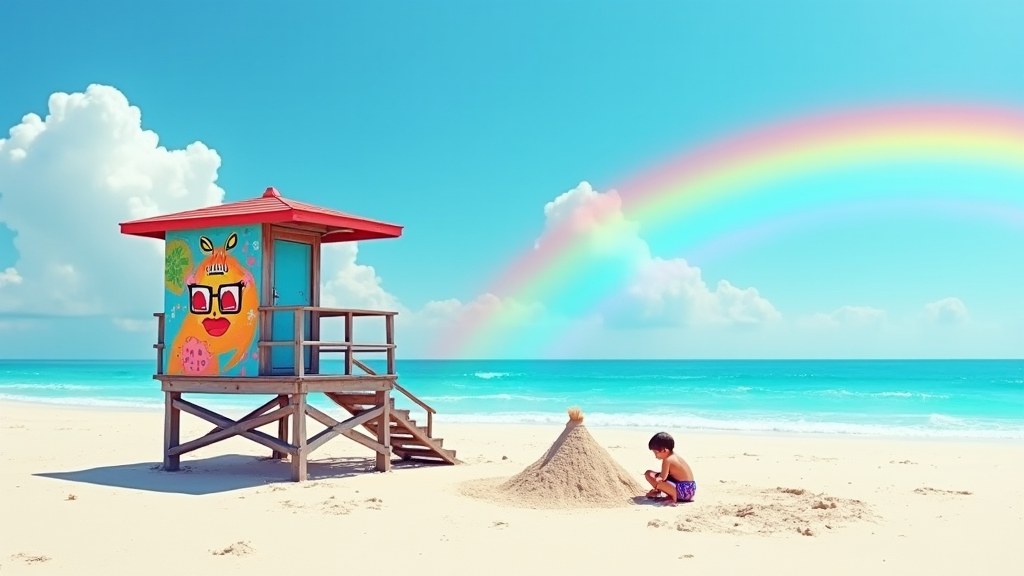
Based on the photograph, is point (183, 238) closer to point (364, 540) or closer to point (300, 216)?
point (300, 216)

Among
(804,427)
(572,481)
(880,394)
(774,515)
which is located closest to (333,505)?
(572,481)

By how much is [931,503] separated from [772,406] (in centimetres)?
3619

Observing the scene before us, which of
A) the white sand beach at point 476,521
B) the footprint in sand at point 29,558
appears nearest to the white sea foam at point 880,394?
the white sand beach at point 476,521

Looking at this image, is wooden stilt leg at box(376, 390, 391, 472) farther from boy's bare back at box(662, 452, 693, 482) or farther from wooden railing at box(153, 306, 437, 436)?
boy's bare back at box(662, 452, 693, 482)

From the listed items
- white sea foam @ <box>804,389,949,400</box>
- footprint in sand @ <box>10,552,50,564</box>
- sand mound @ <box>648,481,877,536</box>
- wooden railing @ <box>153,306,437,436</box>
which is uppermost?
wooden railing @ <box>153,306,437,436</box>

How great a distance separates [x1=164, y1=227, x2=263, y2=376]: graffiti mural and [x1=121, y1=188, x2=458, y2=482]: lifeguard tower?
0.6 inches

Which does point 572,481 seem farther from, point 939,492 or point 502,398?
point 502,398

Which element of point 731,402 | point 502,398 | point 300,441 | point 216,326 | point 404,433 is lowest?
point 731,402

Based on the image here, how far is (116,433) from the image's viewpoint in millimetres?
20641

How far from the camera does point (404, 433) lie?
48.6 ft

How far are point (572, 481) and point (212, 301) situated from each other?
6058mm

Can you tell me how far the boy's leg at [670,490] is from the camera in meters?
10.1

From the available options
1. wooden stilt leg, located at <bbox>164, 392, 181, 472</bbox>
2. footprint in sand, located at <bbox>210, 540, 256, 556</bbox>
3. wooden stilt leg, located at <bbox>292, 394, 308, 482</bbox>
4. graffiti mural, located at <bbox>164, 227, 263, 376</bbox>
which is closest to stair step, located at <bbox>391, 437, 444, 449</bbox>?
wooden stilt leg, located at <bbox>292, 394, 308, 482</bbox>

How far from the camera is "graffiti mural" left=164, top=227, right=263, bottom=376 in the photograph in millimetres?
12531
